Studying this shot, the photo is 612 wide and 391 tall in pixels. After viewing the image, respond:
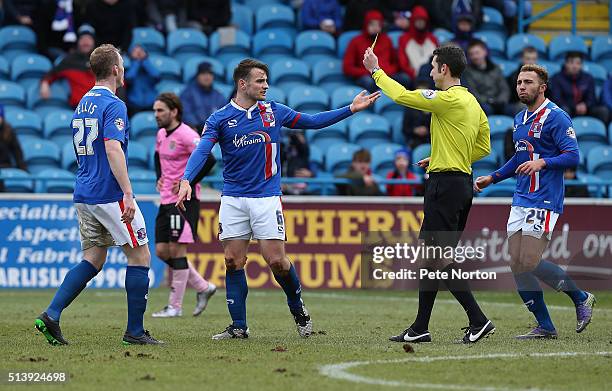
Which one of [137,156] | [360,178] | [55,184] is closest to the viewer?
[360,178]

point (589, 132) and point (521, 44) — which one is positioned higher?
point (521, 44)

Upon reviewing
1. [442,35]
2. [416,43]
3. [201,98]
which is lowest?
[201,98]

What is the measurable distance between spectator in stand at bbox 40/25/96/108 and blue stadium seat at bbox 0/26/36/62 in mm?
1584

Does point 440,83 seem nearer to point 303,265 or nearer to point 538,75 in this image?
point 538,75

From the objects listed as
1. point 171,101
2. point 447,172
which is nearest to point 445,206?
point 447,172

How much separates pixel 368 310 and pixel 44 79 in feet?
25.6

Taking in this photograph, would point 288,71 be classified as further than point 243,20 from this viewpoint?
No

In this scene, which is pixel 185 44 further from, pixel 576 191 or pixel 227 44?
pixel 576 191

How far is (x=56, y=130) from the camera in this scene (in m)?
18.0

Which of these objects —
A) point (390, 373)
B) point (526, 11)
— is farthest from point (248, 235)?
point (526, 11)

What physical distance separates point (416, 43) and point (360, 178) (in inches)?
168

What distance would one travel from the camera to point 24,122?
59.2 ft

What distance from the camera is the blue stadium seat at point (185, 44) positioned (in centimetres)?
2025

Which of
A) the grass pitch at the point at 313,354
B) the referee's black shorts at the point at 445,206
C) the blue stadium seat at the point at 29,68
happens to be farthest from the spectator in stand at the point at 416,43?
the referee's black shorts at the point at 445,206
